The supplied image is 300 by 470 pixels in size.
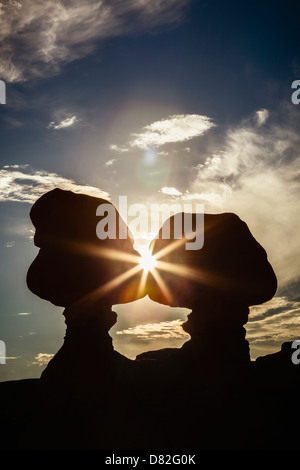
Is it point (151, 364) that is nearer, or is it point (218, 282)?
point (151, 364)

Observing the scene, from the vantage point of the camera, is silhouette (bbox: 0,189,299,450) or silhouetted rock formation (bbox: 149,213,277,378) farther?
silhouetted rock formation (bbox: 149,213,277,378)

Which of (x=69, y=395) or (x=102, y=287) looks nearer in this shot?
(x=69, y=395)

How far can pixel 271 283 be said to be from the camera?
3803cm

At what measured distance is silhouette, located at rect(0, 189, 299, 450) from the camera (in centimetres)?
3256

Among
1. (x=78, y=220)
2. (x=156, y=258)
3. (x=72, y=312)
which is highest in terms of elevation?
(x=78, y=220)

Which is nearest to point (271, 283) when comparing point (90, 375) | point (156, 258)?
point (156, 258)

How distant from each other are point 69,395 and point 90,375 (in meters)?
2.14

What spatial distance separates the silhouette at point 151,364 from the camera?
107 feet

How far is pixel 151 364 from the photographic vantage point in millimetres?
37125

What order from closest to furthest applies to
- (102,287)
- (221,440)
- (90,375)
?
(221,440)
(90,375)
(102,287)

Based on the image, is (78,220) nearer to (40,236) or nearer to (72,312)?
(40,236)

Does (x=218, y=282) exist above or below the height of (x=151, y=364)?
above

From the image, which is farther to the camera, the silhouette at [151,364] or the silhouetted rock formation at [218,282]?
the silhouetted rock formation at [218,282]

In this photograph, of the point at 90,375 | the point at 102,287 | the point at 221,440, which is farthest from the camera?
the point at 102,287
